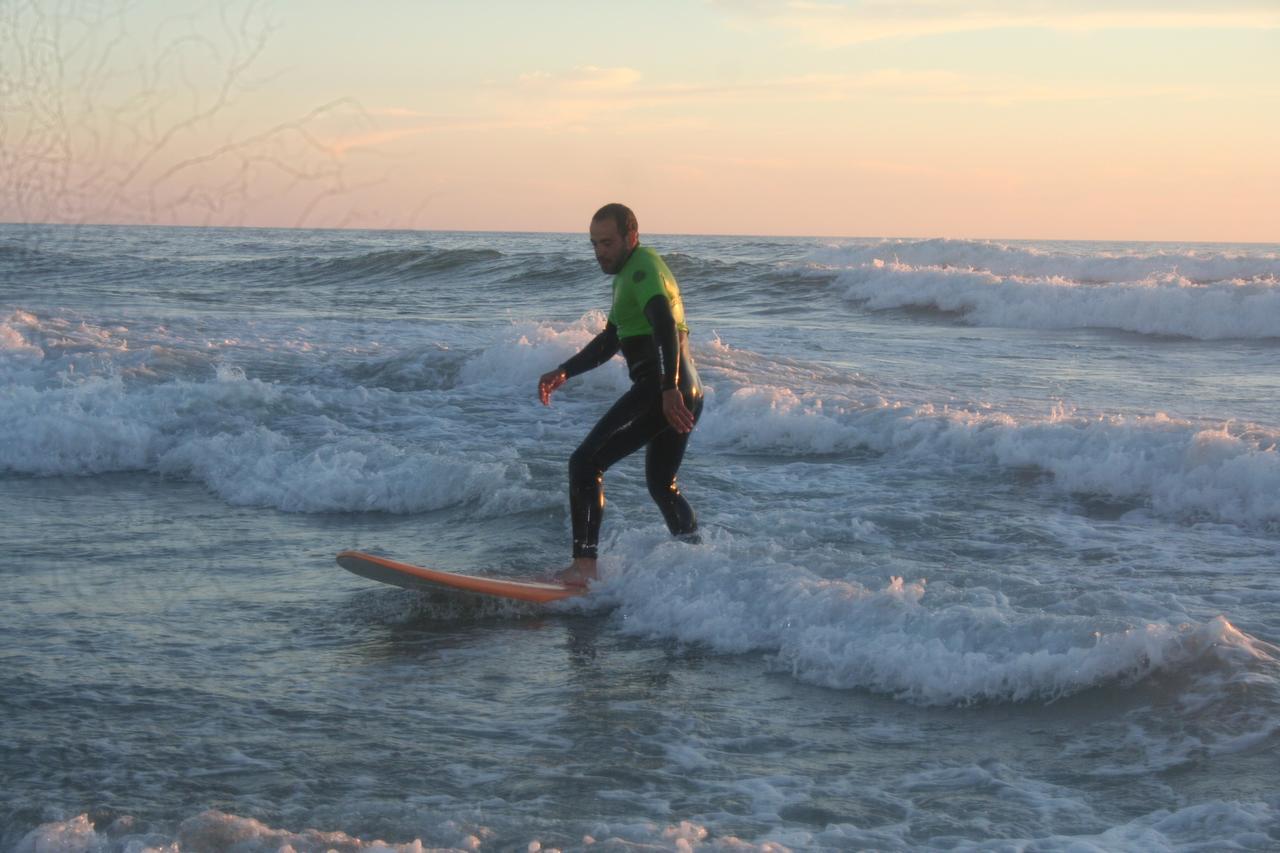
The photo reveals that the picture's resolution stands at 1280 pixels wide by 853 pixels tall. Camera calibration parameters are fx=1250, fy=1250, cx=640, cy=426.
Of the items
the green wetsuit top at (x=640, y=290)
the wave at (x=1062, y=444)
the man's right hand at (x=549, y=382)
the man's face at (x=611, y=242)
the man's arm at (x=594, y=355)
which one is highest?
the man's face at (x=611, y=242)

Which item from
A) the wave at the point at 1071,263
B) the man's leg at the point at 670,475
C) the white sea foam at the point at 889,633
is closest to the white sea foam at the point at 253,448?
the man's leg at the point at 670,475

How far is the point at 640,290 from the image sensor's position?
568cm

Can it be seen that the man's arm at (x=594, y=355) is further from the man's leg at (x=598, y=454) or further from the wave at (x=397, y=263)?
the wave at (x=397, y=263)

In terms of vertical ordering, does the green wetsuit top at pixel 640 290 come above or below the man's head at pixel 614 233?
below

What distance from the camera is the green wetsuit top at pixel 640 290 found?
5660mm

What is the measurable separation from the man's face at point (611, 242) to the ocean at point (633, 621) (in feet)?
5.00

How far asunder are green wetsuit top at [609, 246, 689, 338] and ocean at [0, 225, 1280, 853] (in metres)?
1.22

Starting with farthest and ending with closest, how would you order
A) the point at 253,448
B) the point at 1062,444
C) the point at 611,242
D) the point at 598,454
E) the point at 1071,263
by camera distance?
the point at 1071,263
the point at 253,448
the point at 1062,444
the point at 598,454
the point at 611,242

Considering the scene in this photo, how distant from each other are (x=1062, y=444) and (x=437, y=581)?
5.33 m

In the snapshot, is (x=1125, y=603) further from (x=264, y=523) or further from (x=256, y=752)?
(x=264, y=523)

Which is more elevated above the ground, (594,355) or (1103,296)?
(1103,296)

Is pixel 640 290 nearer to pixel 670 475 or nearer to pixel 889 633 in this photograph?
pixel 670 475

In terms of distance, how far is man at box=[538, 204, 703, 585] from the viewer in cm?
564

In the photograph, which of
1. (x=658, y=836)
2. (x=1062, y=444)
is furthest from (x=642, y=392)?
(x=1062, y=444)
